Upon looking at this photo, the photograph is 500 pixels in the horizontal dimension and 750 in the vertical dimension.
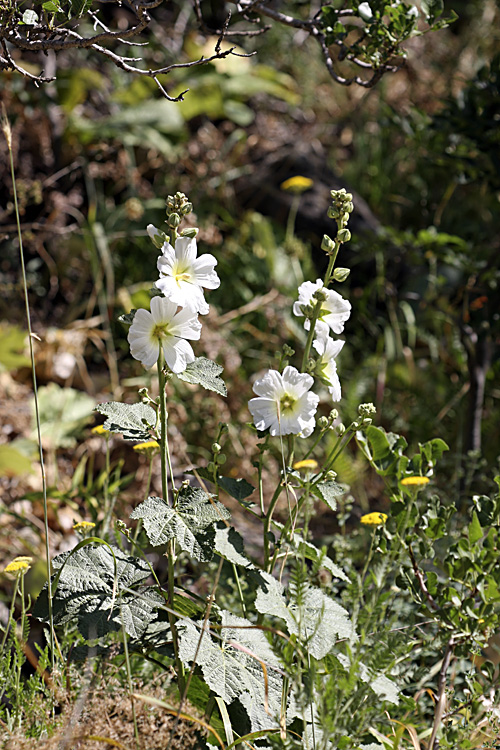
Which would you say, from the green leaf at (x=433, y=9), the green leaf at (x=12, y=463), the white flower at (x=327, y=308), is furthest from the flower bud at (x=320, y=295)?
the green leaf at (x=12, y=463)

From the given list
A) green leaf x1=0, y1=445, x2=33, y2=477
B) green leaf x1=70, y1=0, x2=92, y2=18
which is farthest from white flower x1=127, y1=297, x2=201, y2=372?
green leaf x1=0, y1=445, x2=33, y2=477

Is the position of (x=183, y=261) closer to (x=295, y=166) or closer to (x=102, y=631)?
(x=102, y=631)

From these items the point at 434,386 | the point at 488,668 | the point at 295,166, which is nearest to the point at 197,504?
the point at 488,668

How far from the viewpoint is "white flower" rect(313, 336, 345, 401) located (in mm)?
1146

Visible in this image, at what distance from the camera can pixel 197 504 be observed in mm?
1069

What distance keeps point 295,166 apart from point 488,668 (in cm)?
323

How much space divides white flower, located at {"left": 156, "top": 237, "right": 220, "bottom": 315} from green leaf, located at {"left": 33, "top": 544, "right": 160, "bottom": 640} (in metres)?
0.39

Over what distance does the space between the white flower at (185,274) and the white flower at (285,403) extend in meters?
0.16

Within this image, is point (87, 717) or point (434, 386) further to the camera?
point (434, 386)

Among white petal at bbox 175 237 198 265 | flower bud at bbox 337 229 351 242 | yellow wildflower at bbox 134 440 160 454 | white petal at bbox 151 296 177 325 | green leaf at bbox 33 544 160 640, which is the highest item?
flower bud at bbox 337 229 351 242

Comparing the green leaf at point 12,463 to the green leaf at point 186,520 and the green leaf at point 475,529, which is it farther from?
the green leaf at point 475,529

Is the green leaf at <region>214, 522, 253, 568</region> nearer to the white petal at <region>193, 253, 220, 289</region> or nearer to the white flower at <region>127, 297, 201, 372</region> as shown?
the white flower at <region>127, 297, 201, 372</region>

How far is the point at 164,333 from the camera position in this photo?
3.43 ft

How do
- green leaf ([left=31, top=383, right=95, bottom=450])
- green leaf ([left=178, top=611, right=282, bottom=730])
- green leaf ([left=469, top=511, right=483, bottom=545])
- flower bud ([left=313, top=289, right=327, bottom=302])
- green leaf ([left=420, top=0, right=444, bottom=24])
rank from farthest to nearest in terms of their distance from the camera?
green leaf ([left=31, top=383, right=95, bottom=450]) → green leaf ([left=420, top=0, right=444, bottom=24]) → green leaf ([left=469, top=511, right=483, bottom=545]) → flower bud ([left=313, top=289, right=327, bottom=302]) → green leaf ([left=178, top=611, right=282, bottom=730])
